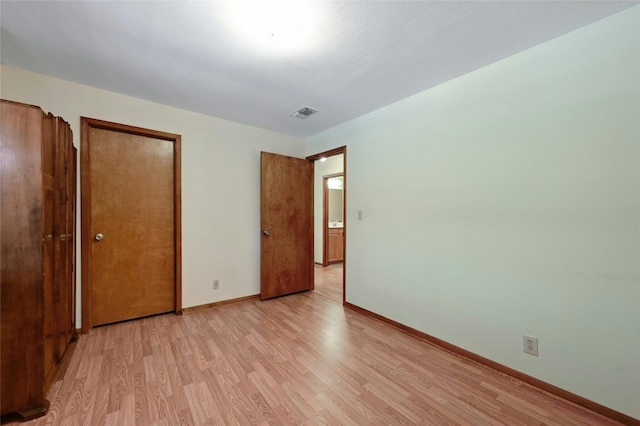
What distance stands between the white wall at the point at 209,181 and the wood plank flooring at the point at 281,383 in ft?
2.49

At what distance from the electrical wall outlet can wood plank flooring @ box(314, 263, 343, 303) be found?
212 centimetres

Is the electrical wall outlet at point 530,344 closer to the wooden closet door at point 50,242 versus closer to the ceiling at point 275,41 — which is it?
the ceiling at point 275,41

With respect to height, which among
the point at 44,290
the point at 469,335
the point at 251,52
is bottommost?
the point at 469,335

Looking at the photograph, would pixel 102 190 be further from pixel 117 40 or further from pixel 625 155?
pixel 625 155

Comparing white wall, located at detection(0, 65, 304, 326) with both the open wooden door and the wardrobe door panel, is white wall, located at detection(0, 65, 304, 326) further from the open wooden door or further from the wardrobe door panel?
the wardrobe door panel

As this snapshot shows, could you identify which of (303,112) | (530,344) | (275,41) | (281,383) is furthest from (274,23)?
(530,344)

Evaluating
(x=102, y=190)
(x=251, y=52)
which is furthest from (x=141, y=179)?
(x=251, y=52)

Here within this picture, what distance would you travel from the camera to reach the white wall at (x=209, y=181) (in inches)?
101

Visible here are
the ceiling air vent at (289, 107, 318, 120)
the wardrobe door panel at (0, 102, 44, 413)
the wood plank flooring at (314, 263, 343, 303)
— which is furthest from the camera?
the wood plank flooring at (314, 263, 343, 303)

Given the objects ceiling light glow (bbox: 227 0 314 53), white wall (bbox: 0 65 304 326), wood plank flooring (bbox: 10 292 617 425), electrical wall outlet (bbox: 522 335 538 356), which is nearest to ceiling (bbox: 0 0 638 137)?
ceiling light glow (bbox: 227 0 314 53)

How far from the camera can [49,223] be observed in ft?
5.44

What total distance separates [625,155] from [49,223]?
3636 millimetres

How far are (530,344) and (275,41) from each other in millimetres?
2847

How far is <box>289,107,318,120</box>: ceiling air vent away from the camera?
9.78ft
